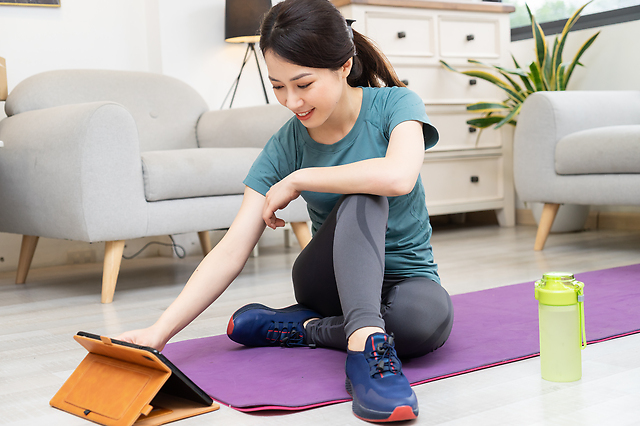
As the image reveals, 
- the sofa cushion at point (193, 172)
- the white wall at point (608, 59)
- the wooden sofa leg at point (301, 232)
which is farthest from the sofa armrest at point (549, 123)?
the sofa cushion at point (193, 172)

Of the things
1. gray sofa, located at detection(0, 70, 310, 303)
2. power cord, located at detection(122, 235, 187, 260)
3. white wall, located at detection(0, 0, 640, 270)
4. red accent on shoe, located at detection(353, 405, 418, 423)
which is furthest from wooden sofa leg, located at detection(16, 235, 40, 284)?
red accent on shoe, located at detection(353, 405, 418, 423)

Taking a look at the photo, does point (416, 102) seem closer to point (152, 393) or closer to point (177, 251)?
point (152, 393)

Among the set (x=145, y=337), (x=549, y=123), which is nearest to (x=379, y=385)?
(x=145, y=337)

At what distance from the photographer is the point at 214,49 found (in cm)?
329

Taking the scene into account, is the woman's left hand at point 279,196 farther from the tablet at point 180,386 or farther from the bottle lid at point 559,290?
the bottle lid at point 559,290

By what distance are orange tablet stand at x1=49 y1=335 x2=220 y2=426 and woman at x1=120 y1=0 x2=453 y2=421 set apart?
0.20 ft

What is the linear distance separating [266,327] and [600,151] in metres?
1.63

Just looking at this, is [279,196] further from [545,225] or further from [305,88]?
[545,225]

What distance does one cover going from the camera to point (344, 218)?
1.12 meters

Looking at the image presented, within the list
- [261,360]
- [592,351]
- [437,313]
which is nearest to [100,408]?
[261,360]

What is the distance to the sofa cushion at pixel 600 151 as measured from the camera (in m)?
2.39

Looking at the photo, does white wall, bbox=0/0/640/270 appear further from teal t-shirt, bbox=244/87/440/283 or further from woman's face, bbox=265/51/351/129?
woman's face, bbox=265/51/351/129

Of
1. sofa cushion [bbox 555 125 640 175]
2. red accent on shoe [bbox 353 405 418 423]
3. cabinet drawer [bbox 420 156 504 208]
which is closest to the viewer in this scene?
red accent on shoe [bbox 353 405 418 423]

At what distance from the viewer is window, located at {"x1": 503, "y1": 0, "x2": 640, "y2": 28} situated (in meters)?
3.53
